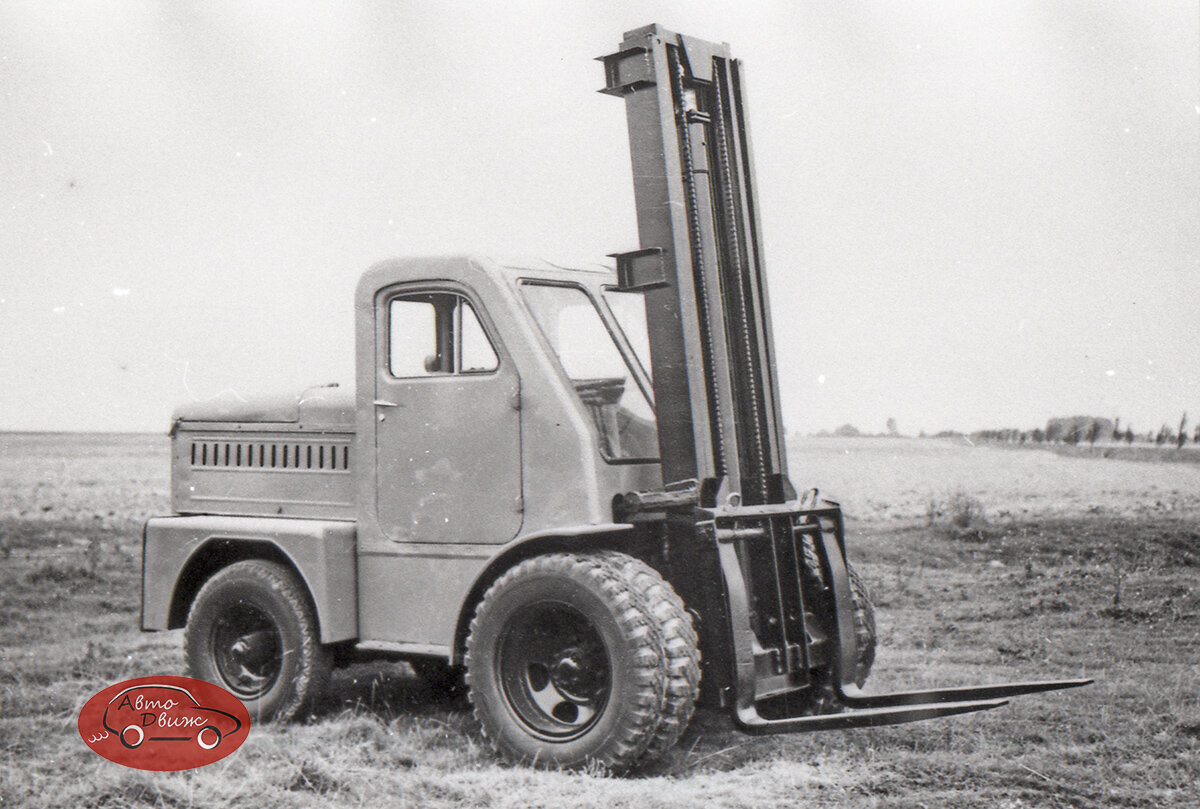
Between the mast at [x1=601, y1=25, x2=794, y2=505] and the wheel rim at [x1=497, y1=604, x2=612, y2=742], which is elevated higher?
the mast at [x1=601, y1=25, x2=794, y2=505]

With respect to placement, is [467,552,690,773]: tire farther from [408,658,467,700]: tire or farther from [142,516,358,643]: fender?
[408,658,467,700]: tire

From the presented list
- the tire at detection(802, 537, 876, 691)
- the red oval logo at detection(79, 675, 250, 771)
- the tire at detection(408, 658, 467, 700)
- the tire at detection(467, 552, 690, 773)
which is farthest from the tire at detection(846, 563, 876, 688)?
the red oval logo at detection(79, 675, 250, 771)

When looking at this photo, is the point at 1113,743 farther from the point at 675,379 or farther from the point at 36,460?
the point at 36,460

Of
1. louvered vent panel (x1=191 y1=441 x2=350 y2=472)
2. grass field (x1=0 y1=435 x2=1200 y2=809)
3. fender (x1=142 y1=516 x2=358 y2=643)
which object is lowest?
grass field (x1=0 y1=435 x2=1200 y2=809)

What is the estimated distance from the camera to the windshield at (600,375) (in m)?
5.18

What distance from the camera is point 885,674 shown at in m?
6.64

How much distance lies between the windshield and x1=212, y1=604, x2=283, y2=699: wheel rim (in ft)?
6.53

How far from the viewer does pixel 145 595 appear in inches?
247

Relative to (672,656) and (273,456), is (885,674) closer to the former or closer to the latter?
(672,656)

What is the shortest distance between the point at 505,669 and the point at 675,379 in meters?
1.40

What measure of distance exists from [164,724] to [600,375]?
2395mm

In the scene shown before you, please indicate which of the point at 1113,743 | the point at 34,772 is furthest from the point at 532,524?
the point at 1113,743

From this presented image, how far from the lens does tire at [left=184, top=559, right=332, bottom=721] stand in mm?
5574

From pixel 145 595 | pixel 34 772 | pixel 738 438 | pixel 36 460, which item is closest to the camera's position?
pixel 34 772
